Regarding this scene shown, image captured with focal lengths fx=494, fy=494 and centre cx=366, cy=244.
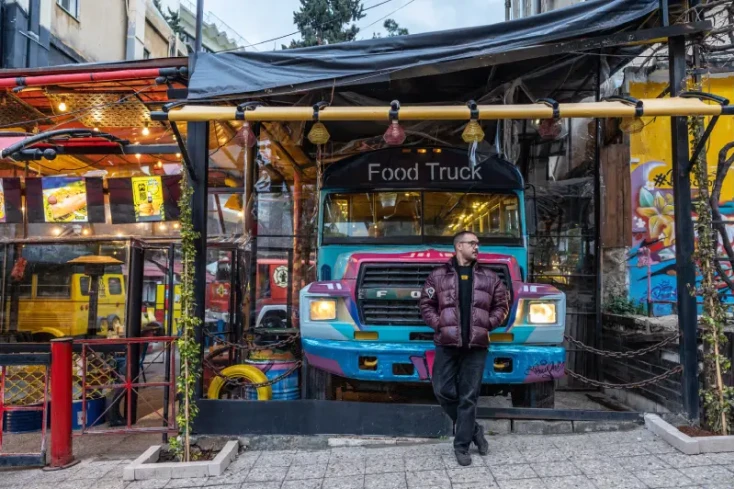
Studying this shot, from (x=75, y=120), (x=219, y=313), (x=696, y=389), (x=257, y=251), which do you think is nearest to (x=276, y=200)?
(x=257, y=251)

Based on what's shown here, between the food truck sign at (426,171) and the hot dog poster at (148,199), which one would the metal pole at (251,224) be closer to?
the hot dog poster at (148,199)

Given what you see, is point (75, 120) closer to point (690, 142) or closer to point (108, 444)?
point (108, 444)

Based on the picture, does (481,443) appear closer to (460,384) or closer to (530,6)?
(460,384)

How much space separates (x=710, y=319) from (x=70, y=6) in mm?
15206

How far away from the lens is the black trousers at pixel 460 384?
436 cm

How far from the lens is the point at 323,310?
507cm

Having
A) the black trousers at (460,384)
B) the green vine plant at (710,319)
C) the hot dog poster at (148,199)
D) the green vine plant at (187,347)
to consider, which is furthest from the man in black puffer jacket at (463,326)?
the hot dog poster at (148,199)

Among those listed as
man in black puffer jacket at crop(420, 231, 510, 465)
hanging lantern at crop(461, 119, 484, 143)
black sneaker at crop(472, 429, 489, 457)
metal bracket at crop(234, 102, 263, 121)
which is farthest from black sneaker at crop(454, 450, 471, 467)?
metal bracket at crop(234, 102, 263, 121)

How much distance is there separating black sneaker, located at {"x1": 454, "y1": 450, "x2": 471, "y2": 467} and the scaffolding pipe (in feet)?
10.1

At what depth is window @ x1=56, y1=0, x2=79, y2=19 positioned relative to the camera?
12.4 meters

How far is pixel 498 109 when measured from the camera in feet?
15.4

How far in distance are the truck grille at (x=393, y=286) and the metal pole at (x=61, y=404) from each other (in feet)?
9.98

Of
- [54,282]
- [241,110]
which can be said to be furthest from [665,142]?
[54,282]

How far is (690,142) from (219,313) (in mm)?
7405
